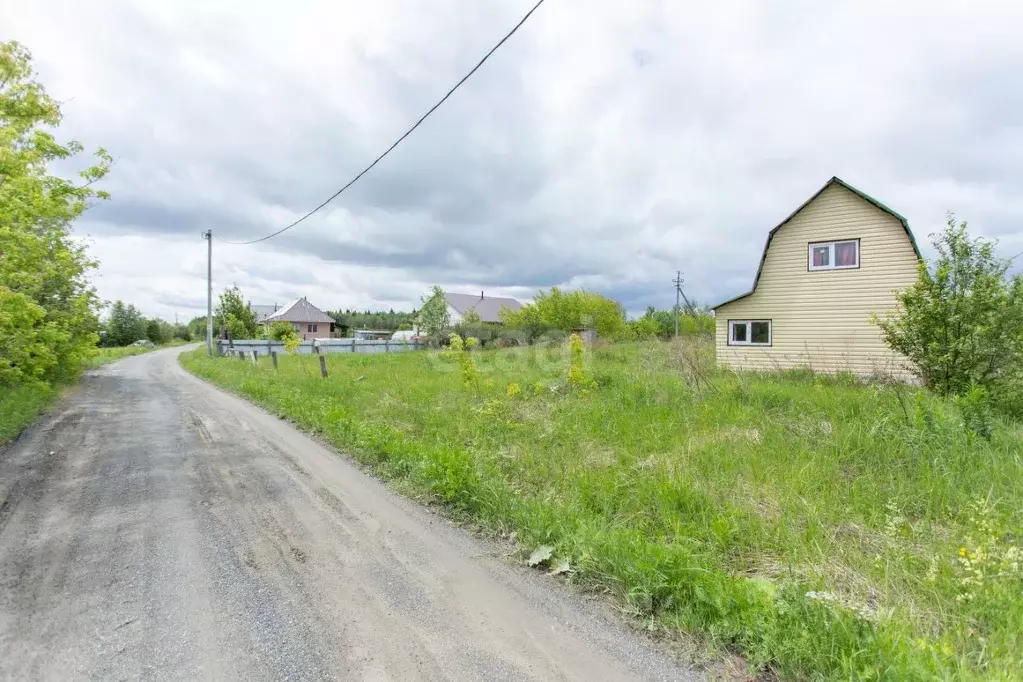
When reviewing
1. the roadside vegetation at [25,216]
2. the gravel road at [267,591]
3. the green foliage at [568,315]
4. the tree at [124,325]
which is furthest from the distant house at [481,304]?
the gravel road at [267,591]

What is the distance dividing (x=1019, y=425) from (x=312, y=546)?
27.0ft

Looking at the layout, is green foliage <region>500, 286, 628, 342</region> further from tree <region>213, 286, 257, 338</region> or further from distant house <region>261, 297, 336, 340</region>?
distant house <region>261, 297, 336, 340</region>

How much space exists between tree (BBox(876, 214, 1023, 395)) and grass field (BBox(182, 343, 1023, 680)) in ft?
5.34

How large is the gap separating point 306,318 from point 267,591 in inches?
2593

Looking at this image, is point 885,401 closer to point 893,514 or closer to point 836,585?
point 893,514

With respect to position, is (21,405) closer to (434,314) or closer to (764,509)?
(764,509)

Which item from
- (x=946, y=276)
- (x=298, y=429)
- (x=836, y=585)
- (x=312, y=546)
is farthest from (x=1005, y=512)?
(x=298, y=429)

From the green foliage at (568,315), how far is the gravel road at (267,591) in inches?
1123

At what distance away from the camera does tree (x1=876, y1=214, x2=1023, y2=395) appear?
8.18 meters

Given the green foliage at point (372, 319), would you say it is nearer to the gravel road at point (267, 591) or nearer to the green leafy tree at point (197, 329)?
the green leafy tree at point (197, 329)

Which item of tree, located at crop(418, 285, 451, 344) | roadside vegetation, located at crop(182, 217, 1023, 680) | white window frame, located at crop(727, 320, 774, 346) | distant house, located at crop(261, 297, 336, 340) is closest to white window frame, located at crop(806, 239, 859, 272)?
white window frame, located at crop(727, 320, 774, 346)

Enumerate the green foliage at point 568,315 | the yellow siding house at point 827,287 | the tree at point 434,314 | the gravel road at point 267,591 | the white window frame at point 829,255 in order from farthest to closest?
1. the tree at point 434,314
2. the green foliage at point 568,315
3. the white window frame at point 829,255
4. the yellow siding house at point 827,287
5. the gravel road at point 267,591

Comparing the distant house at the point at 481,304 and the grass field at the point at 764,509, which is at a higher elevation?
the distant house at the point at 481,304

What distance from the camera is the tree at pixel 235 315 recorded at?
42.4 meters
